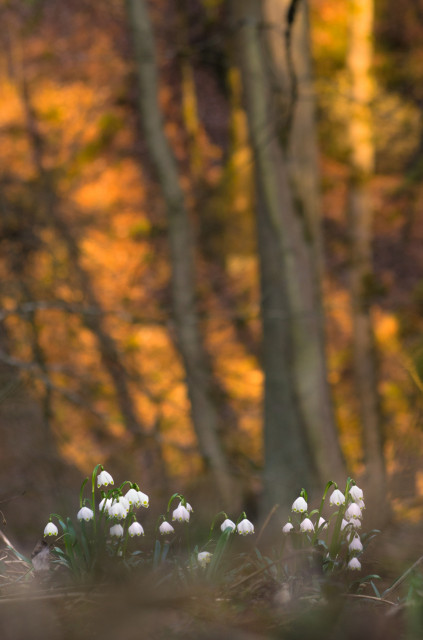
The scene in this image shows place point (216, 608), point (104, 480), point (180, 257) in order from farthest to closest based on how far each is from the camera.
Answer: point (180, 257) → point (104, 480) → point (216, 608)

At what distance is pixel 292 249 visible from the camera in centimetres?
518

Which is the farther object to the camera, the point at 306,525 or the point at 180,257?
the point at 180,257

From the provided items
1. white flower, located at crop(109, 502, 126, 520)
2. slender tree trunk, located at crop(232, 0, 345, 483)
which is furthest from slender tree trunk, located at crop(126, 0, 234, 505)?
white flower, located at crop(109, 502, 126, 520)

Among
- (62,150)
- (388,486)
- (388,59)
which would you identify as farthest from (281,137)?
(388,59)

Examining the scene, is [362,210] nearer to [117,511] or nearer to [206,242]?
[206,242]

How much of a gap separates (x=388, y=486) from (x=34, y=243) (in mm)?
5741

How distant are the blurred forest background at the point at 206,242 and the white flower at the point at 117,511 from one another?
2132mm

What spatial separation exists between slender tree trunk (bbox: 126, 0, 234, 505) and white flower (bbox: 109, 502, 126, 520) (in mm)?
5081

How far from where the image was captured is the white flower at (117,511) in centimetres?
106

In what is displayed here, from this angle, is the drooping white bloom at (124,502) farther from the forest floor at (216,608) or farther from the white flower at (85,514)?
the forest floor at (216,608)

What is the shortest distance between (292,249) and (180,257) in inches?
70.4

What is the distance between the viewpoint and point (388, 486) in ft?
3.75

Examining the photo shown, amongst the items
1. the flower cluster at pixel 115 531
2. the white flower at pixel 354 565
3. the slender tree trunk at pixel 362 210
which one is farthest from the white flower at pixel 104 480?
the slender tree trunk at pixel 362 210

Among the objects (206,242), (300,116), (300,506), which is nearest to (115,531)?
(300,506)
